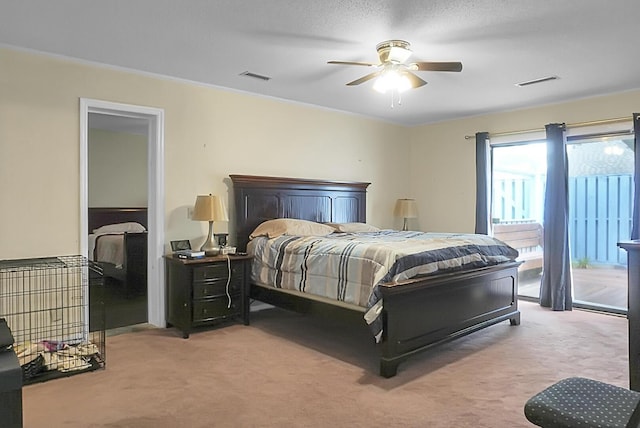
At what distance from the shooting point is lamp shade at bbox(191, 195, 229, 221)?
4309mm

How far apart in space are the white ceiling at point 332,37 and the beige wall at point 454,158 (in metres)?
0.71

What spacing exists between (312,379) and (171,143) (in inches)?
109

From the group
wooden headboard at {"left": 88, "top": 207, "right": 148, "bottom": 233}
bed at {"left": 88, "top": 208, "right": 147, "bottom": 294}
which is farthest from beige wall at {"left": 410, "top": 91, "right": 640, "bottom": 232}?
wooden headboard at {"left": 88, "top": 207, "right": 148, "bottom": 233}

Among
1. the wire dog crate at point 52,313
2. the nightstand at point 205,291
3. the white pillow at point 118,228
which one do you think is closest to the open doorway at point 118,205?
the white pillow at point 118,228

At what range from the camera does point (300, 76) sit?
4.42 metres

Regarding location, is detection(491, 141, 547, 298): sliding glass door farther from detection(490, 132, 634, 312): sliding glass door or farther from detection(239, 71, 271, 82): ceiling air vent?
detection(239, 71, 271, 82): ceiling air vent

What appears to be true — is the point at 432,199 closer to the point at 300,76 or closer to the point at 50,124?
the point at 300,76

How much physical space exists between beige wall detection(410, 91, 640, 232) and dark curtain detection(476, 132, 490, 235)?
0.15 metres

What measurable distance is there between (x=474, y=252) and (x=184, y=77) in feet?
10.8

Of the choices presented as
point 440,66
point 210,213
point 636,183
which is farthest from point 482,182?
point 210,213

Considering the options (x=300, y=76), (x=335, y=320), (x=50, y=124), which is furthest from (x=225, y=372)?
(x=300, y=76)

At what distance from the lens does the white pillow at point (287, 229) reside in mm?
4750

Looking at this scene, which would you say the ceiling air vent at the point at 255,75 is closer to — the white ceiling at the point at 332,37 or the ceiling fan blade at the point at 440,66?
the white ceiling at the point at 332,37

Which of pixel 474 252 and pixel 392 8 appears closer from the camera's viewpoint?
pixel 392 8
